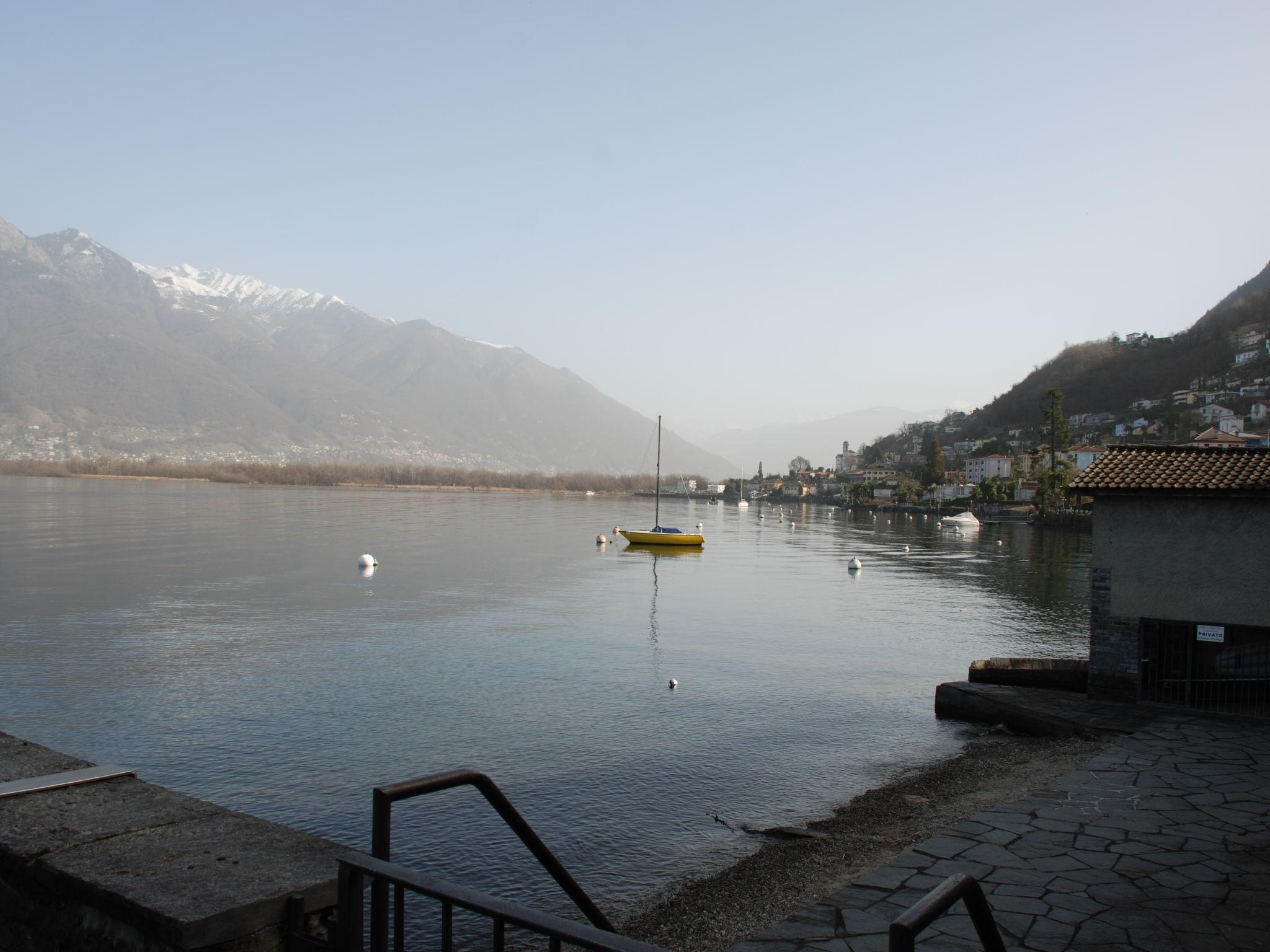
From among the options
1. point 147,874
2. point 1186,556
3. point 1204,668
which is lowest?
point 1204,668

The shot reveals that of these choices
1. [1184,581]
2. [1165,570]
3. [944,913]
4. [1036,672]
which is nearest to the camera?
[944,913]

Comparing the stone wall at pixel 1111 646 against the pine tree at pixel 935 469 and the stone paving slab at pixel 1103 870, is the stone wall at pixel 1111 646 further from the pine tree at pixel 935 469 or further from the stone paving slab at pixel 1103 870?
the pine tree at pixel 935 469

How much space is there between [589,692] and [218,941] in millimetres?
15670

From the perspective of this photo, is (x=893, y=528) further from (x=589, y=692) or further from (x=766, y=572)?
(x=589, y=692)

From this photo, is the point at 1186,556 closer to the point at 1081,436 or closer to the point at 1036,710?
the point at 1036,710

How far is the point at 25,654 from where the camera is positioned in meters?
21.7

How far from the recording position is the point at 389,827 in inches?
158

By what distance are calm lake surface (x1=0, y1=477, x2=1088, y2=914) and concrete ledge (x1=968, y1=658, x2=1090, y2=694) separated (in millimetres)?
1310

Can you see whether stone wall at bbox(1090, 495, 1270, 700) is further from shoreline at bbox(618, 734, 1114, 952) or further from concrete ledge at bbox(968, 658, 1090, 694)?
shoreline at bbox(618, 734, 1114, 952)

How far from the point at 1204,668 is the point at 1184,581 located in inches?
63.5

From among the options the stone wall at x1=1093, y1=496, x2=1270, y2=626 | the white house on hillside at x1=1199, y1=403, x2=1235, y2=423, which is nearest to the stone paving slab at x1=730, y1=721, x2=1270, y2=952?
the stone wall at x1=1093, y1=496, x2=1270, y2=626

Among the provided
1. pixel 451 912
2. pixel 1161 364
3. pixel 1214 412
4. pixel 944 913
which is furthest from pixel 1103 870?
pixel 1161 364

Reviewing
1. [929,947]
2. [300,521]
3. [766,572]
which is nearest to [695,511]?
[300,521]

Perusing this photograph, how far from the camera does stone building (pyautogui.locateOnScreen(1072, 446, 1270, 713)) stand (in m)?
13.0
